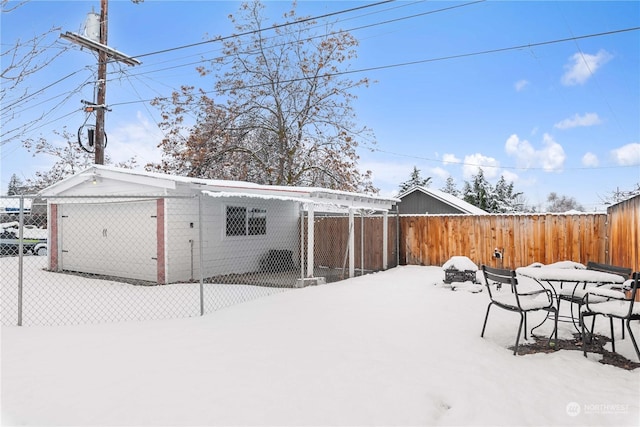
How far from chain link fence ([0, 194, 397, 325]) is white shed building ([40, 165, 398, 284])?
0.03m

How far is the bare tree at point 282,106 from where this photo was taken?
55.0ft

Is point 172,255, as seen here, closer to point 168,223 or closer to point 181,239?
point 181,239

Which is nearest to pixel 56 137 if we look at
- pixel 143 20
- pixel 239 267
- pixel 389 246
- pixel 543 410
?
pixel 143 20

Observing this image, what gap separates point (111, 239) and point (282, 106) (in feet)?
32.0

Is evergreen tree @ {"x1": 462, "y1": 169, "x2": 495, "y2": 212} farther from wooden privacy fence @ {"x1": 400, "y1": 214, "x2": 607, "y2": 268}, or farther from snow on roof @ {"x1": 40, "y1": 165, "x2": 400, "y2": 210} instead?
snow on roof @ {"x1": 40, "y1": 165, "x2": 400, "y2": 210}

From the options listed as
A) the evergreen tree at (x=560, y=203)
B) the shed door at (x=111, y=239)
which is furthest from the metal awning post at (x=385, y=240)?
the evergreen tree at (x=560, y=203)

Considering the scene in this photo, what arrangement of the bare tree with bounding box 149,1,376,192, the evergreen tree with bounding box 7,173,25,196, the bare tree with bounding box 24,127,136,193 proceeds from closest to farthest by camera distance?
the bare tree with bounding box 149,1,376,192, the bare tree with bounding box 24,127,136,193, the evergreen tree with bounding box 7,173,25,196

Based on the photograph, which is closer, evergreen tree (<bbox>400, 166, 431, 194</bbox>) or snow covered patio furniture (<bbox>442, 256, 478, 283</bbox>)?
snow covered patio furniture (<bbox>442, 256, 478, 283</bbox>)

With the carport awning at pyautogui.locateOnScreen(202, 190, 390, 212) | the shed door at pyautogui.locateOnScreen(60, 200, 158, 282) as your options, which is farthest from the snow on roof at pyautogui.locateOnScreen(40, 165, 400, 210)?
the shed door at pyautogui.locateOnScreen(60, 200, 158, 282)

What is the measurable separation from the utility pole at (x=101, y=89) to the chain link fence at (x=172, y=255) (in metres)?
1.61

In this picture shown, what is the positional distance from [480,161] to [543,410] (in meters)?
31.6

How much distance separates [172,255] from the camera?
29.4ft

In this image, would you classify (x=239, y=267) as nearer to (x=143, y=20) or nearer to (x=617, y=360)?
(x=143, y=20)

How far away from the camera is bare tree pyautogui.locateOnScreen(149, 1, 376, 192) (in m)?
16.8
